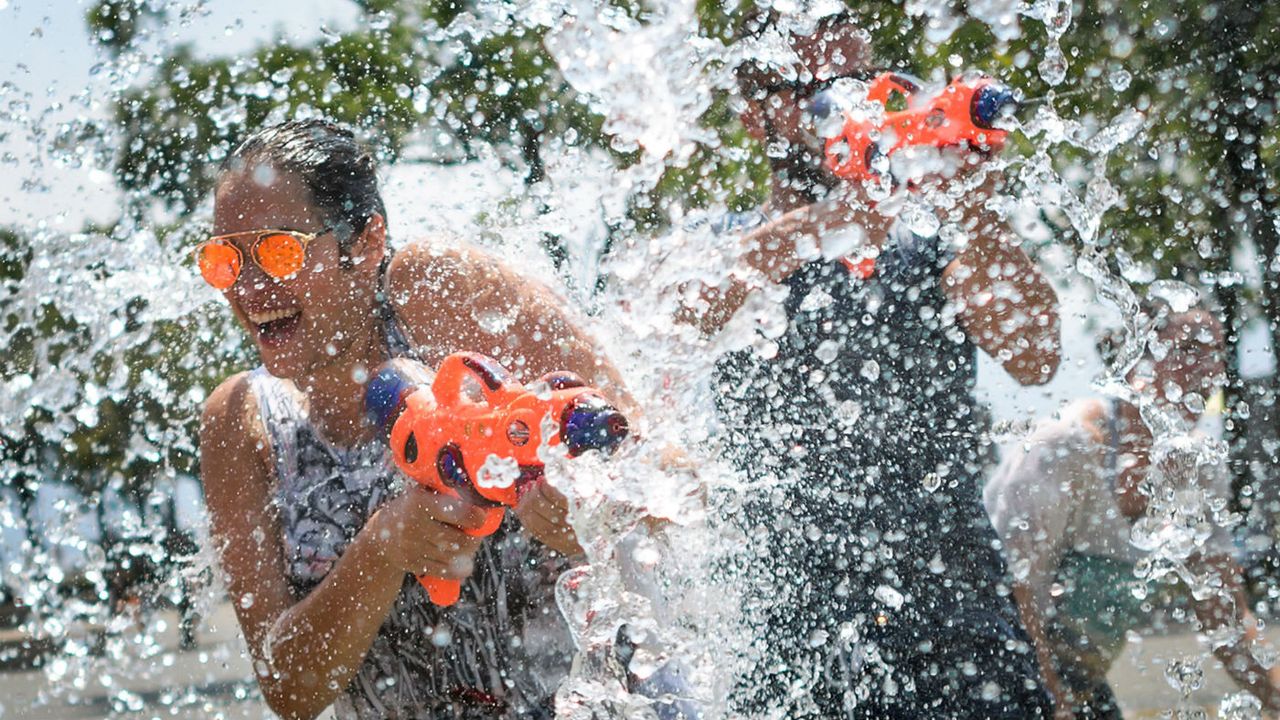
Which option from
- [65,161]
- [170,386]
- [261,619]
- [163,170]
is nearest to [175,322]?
[163,170]

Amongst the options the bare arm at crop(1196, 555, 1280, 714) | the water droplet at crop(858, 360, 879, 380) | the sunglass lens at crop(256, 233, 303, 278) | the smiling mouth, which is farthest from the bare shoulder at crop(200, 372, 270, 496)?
the bare arm at crop(1196, 555, 1280, 714)

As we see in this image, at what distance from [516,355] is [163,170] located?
5.28 meters

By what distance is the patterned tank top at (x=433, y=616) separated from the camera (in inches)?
75.7

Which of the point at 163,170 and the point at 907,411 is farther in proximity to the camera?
the point at 163,170

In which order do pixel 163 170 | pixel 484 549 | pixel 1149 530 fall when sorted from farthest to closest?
pixel 163 170 → pixel 1149 530 → pixel 484 549

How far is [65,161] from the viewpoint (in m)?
3.89

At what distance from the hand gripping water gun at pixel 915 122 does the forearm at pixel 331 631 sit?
1.10 metres

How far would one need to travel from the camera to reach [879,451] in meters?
2.31

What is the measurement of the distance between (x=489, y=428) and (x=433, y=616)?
0.51m

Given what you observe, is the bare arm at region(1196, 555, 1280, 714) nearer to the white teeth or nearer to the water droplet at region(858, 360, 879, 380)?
the water droplet at region(858, 360, 879, 380)

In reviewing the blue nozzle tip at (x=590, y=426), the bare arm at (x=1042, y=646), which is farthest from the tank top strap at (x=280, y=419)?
the bare arm at (x=1042, y=646)

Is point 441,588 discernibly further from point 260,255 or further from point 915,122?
point 915,122

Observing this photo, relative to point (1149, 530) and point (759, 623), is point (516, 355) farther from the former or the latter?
point (1149, 530)

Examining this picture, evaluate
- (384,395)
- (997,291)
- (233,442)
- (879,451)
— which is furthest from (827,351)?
(233,442)
